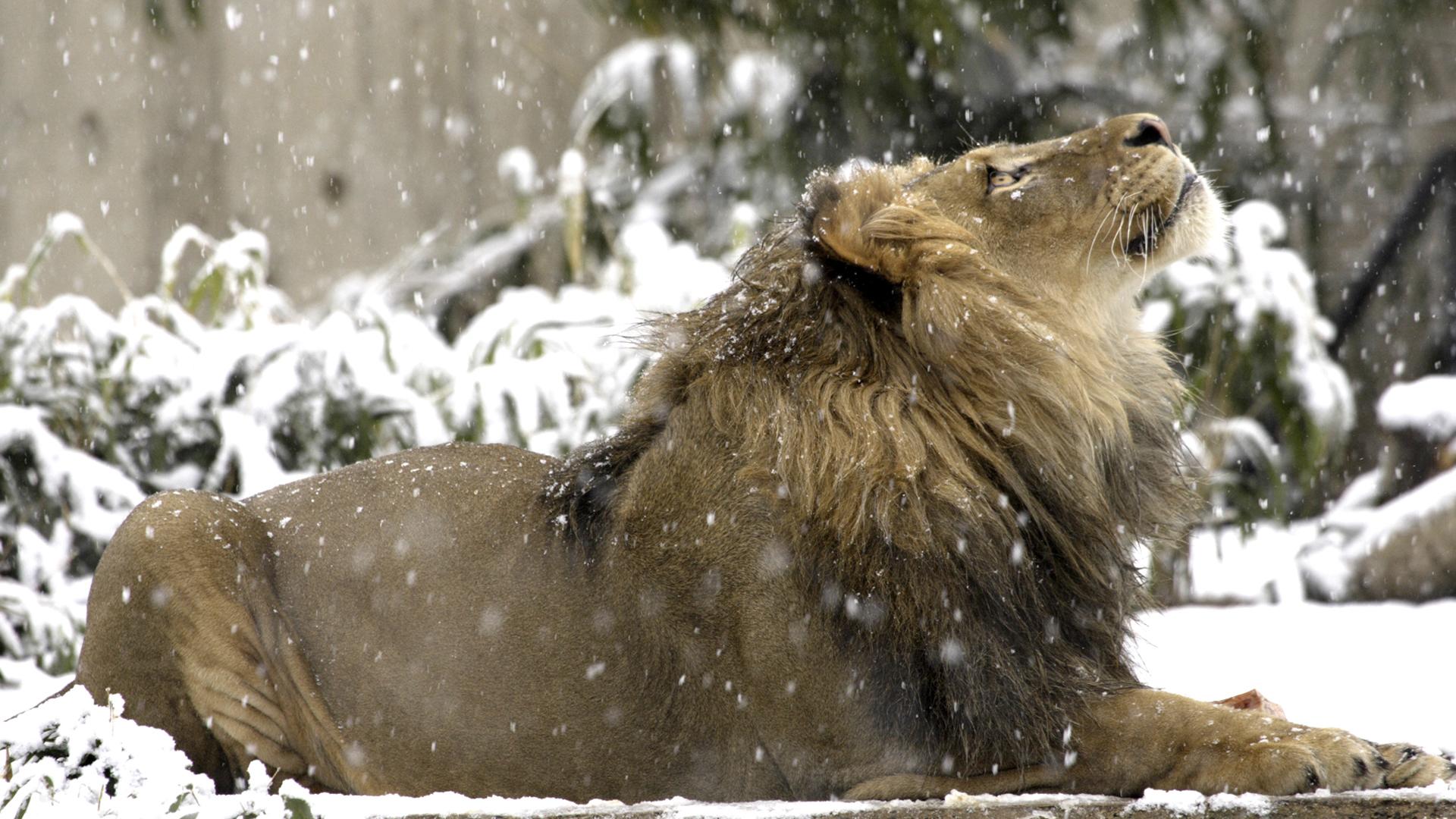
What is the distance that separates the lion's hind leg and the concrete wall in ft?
16.4

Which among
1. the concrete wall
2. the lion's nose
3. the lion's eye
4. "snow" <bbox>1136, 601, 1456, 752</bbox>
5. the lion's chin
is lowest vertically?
"snow" <bbox>1136, 601, 1456, 752</bbox>

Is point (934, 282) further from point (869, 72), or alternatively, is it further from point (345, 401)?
point (869, 72)

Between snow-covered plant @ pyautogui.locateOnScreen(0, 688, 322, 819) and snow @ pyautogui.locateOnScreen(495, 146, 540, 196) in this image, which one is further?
snow @ pyautogui.locateOnScreen(495, 146, 540, 196)

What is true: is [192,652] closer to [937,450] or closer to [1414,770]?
[937,450]

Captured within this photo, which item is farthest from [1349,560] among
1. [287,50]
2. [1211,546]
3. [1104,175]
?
[287,50]

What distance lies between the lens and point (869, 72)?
6.61m

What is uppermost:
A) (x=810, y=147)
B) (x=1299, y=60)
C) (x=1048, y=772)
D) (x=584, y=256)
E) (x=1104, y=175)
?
(x=1299, y=60)

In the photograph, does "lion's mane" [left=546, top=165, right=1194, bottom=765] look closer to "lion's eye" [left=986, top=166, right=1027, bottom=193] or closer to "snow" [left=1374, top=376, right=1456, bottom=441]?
"lion's eye" [left=986, top=166, right=1027, bottom=193]

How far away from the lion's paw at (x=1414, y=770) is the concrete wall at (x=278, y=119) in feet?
20.3

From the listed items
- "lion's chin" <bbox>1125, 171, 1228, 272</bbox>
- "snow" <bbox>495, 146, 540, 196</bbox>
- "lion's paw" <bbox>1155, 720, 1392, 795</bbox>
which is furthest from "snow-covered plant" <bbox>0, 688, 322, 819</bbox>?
"snow" <bbox>495, 146, 540, 196</bbox>

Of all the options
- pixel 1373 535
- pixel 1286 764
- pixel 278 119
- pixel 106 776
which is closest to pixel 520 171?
pixel 278 119

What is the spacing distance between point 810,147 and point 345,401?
2.81 metres

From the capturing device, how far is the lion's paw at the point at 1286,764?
1931mm

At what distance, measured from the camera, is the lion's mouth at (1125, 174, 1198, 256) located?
2.64m
